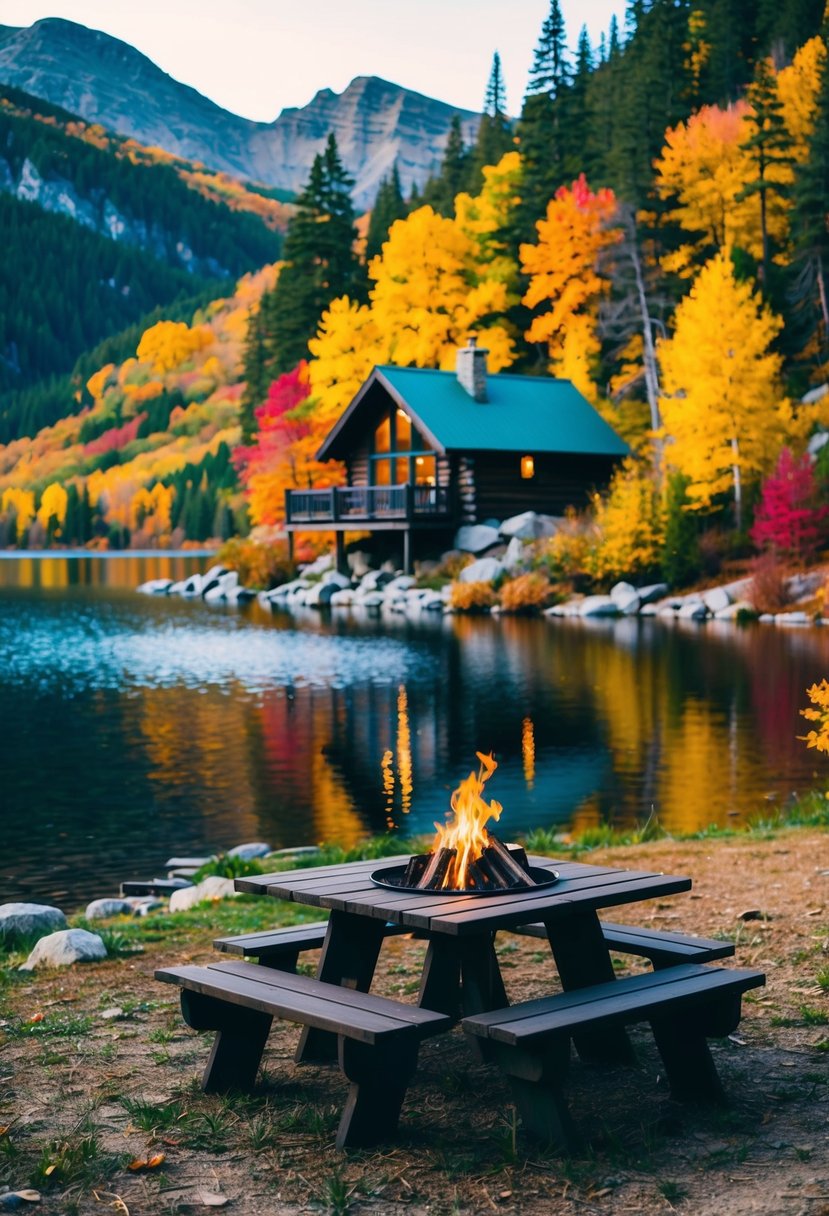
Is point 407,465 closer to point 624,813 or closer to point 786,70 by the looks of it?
point 786,70

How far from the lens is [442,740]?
1861 cm

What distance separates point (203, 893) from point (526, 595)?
3041 centimetres

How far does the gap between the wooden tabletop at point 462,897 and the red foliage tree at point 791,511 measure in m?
31.3

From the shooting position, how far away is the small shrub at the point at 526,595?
1569 inches

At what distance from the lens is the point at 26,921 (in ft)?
28.3

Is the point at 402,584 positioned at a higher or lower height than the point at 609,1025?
higher

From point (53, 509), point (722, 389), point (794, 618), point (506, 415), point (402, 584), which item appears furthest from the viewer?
point (53, 509)

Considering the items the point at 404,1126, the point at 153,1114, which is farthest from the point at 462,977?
the point at 153,1114

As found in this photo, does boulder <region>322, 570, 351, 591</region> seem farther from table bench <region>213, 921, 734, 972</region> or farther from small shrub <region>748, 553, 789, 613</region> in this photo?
table bench <region>213, 921, 734, 972</region>

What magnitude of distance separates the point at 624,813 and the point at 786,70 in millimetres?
46411

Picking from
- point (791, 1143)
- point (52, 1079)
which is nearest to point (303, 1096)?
point (52, 1079)

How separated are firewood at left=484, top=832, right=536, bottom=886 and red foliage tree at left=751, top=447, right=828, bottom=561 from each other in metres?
31.4

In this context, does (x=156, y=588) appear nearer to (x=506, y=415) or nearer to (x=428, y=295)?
(x=428, y=295)

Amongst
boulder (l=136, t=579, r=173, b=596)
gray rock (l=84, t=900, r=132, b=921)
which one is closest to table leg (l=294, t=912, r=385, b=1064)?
gray rock (l=84, t=900, r=132, b=921)
